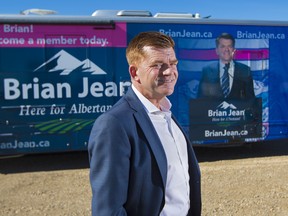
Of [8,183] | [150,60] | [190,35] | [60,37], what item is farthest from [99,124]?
[190,35]

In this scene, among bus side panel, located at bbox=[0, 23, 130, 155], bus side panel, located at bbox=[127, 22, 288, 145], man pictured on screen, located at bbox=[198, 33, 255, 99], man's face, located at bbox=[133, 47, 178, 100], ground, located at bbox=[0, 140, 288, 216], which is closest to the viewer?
man's face, located at bbox=[133, 47, 178, 100]

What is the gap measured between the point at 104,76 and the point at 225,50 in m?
2.40

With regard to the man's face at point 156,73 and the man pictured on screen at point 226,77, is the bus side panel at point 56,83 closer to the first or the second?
the man pictured on screen at point 226,77

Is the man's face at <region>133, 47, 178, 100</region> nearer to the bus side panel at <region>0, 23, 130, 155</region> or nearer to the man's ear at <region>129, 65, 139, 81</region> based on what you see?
the man's ear at <region>129, 65, 139, 81</region>

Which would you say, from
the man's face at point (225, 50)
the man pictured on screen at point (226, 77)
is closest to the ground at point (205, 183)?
the man pictured on screen at point (226, 77)

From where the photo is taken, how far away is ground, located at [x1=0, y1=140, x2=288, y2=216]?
4762 mm

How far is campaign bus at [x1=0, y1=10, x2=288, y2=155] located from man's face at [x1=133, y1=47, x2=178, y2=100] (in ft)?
17.3

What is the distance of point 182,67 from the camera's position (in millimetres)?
7367

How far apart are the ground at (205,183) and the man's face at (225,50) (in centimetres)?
199

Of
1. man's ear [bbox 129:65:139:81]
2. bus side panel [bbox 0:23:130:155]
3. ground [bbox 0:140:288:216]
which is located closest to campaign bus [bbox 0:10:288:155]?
bus side panel [bbox 0:23:130:155]

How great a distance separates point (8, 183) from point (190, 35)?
409 cm

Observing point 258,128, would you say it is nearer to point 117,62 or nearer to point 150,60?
point 117,62

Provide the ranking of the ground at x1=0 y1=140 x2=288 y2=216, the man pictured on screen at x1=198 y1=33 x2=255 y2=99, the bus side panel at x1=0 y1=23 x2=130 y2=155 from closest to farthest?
the ground at x1=0 y1=140 x2=288 y2=216 < the bus side panel at x1=0 y1=23 x2=130 y2=155 < the man pictured on screen at x1=198 y1=33 x2=255 y2=99

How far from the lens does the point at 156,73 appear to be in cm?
166
